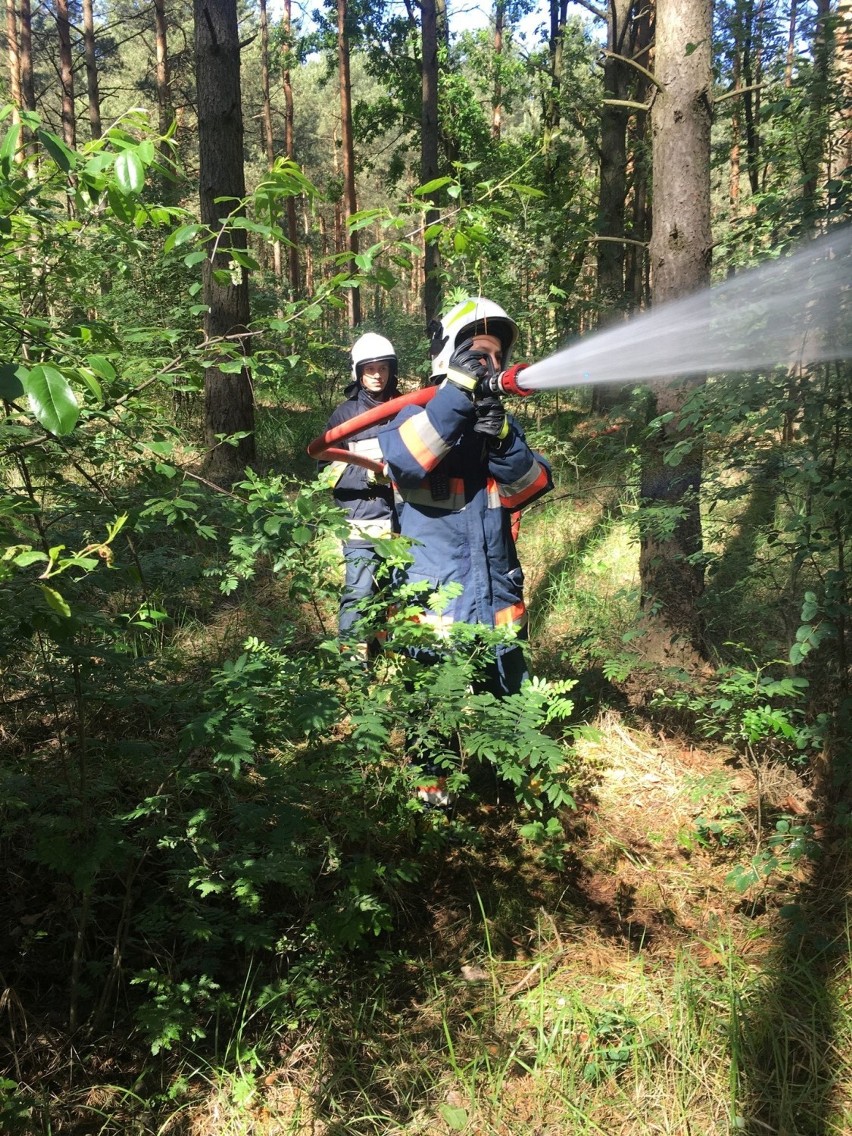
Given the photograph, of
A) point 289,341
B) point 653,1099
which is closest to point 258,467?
point 289,341

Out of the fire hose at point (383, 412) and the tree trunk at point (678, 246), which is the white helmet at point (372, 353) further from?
Result: the tree trunk at point (678, 246)

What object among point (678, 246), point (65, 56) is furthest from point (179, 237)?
point (65, 56)

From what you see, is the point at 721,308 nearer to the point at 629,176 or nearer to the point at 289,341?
the point at 289,341

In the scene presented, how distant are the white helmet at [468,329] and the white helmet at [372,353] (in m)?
1.13

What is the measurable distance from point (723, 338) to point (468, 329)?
149cm

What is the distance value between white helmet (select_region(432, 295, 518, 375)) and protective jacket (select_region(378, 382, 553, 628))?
286 millimetres

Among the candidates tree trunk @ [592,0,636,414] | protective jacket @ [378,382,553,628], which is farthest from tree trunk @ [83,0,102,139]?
protective jacket @ [378,382,553,628]

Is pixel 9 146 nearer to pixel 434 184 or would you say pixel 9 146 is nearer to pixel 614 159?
pixel 434 184

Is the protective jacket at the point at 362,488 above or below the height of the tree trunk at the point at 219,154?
below

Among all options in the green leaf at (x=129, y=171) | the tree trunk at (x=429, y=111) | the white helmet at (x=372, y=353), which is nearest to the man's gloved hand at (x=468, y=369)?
the white helmet at (x=372, y=353)

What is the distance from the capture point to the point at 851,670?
334 centimetres

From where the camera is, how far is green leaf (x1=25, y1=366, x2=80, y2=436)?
1.21 m

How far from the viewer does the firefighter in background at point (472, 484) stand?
3107 millimetres

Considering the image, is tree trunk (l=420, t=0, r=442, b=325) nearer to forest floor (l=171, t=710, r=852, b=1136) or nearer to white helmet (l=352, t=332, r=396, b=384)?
white helmet (l=352, t=332, r=396, b=384)
